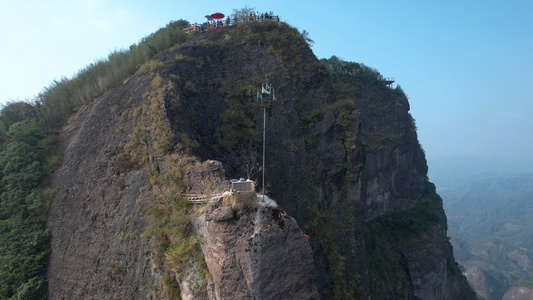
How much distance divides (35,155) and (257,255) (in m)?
21.9

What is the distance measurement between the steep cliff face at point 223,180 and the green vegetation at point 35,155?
3.62 feet

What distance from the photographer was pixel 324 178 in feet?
70.9

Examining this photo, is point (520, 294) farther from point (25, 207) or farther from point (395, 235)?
point (25, 207)

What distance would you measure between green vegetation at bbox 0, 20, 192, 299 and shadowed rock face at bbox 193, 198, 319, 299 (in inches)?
510

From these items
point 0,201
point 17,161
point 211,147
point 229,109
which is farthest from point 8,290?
point 229,109

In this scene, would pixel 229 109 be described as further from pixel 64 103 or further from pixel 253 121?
pixel 64 103

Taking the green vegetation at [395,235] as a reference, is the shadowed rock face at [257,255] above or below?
above

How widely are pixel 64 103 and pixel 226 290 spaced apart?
91.4 feet

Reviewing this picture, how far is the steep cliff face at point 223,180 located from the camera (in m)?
9.74

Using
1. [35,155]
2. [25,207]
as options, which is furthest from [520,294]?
[35,155]

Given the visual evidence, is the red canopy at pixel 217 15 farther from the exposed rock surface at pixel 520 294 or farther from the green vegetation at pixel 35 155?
the exposed rock surface at pixel 520 294

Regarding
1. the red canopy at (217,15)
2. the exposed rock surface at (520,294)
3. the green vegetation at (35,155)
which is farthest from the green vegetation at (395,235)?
the exposed rock surface at (520,294)

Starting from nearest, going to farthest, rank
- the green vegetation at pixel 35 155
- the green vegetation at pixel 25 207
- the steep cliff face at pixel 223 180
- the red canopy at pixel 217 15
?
the steep cliff face at pixel 223 180, the green vegetation at pixel 25 207, the green vegetation at pixel 35 155, the red canopy at pixel 217 15

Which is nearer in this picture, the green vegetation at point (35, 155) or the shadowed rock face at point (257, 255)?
the shadowed rock face at point (257, 255)
